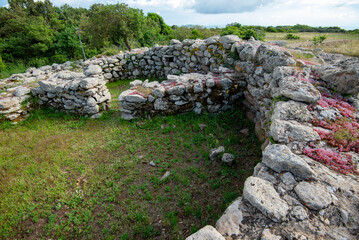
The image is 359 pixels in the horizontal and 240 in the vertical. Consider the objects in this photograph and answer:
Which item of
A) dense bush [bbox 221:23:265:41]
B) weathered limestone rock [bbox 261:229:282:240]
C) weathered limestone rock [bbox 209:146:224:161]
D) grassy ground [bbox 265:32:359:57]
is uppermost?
dense bush [bbox 221:23:265:41]

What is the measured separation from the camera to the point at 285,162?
9.84 ft

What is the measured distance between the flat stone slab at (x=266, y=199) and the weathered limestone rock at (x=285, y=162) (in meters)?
0.37

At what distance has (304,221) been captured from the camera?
7.96 feet

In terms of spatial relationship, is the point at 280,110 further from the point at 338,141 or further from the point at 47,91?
the point at 47,91

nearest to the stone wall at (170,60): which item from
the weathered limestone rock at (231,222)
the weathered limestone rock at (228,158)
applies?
the weathered limestone rock at (228,158)

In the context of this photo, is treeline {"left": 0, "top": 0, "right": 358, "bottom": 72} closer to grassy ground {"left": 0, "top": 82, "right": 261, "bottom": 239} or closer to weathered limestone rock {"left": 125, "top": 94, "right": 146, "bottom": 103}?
weathered limestone rock {"left": 125, "top": 94, "right": 146, "bottom": 103}

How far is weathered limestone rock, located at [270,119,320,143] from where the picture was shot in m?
3.52

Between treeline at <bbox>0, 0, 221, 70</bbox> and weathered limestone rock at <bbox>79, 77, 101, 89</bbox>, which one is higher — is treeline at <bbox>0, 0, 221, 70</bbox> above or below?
above

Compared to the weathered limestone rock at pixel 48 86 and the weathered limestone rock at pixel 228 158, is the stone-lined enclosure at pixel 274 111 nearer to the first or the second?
the weathered limestone rock at pixel 48 86

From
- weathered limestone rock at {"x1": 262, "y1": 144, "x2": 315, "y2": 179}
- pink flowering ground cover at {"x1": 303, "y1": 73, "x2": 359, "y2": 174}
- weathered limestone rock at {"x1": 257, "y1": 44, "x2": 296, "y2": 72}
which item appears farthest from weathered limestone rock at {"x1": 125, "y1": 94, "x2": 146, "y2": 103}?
pink flowering ground cover at {"x1": 303, "y1": 73, "x2": 359, "y2": 174}

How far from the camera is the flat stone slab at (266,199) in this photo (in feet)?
8.18

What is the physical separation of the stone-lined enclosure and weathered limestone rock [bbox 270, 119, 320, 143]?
2cm

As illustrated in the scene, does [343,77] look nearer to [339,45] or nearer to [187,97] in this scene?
[187,97]

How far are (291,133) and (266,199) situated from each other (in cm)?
159
